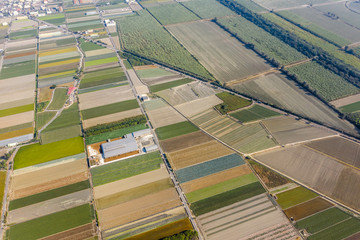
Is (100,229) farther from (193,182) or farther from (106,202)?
(193,182)

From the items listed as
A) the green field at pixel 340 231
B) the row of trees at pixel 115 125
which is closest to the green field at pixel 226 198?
the green field at pixel 340 231

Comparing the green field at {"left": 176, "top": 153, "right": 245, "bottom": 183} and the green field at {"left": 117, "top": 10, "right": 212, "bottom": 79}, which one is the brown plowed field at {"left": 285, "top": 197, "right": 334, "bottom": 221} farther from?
the green field at {"left": 117, "top": 10, "right": 212, "bottom": 79}

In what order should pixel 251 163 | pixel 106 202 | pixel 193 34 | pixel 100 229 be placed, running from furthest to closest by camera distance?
pixel 193 34
pixel 251 163
pixel 106 202
pixel 100 229

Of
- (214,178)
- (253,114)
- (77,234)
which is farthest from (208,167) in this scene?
(77,234)

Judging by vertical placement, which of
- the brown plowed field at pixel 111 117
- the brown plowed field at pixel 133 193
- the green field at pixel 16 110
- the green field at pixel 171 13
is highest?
the green field at pixel 171 13

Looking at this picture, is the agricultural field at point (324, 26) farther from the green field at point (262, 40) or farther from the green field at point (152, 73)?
the green field at point (152, 73)

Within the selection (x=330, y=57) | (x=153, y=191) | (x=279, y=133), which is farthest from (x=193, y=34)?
(x=153, y=191)

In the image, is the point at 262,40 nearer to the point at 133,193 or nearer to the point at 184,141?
the point at 184,141
